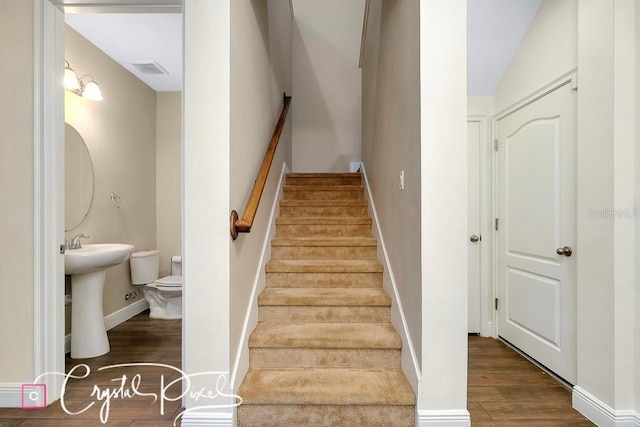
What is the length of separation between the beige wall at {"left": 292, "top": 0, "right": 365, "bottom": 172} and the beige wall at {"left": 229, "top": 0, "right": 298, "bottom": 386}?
167 centimetres

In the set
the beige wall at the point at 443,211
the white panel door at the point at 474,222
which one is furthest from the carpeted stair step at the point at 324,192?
the beige wall at the point at 443,211

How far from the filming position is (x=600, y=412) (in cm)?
169

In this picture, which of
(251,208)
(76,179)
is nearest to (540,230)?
(251,208)

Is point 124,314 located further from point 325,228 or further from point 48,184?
point 325,228

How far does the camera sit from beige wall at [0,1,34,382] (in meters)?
1.87

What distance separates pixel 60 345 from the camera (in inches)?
77.2

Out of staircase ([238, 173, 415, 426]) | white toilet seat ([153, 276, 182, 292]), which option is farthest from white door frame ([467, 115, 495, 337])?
white toilet seat ([153, 276, 182, 292])

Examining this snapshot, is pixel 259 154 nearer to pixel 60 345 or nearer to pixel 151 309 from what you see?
pixel 60 345

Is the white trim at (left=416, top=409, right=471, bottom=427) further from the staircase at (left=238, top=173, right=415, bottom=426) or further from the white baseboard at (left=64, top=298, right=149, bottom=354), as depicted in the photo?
the white baseboard at (left=64, top=298, right=149, bottom=354)

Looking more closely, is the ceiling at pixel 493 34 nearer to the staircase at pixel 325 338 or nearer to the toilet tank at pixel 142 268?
the staircase at pixel 325 338

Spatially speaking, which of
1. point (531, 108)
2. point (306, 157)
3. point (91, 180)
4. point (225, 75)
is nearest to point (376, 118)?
point (531, 108)

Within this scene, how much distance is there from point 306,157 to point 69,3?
9.88 feet

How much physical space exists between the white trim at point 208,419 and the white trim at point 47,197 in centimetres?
93

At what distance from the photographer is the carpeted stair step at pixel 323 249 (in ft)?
8.79
